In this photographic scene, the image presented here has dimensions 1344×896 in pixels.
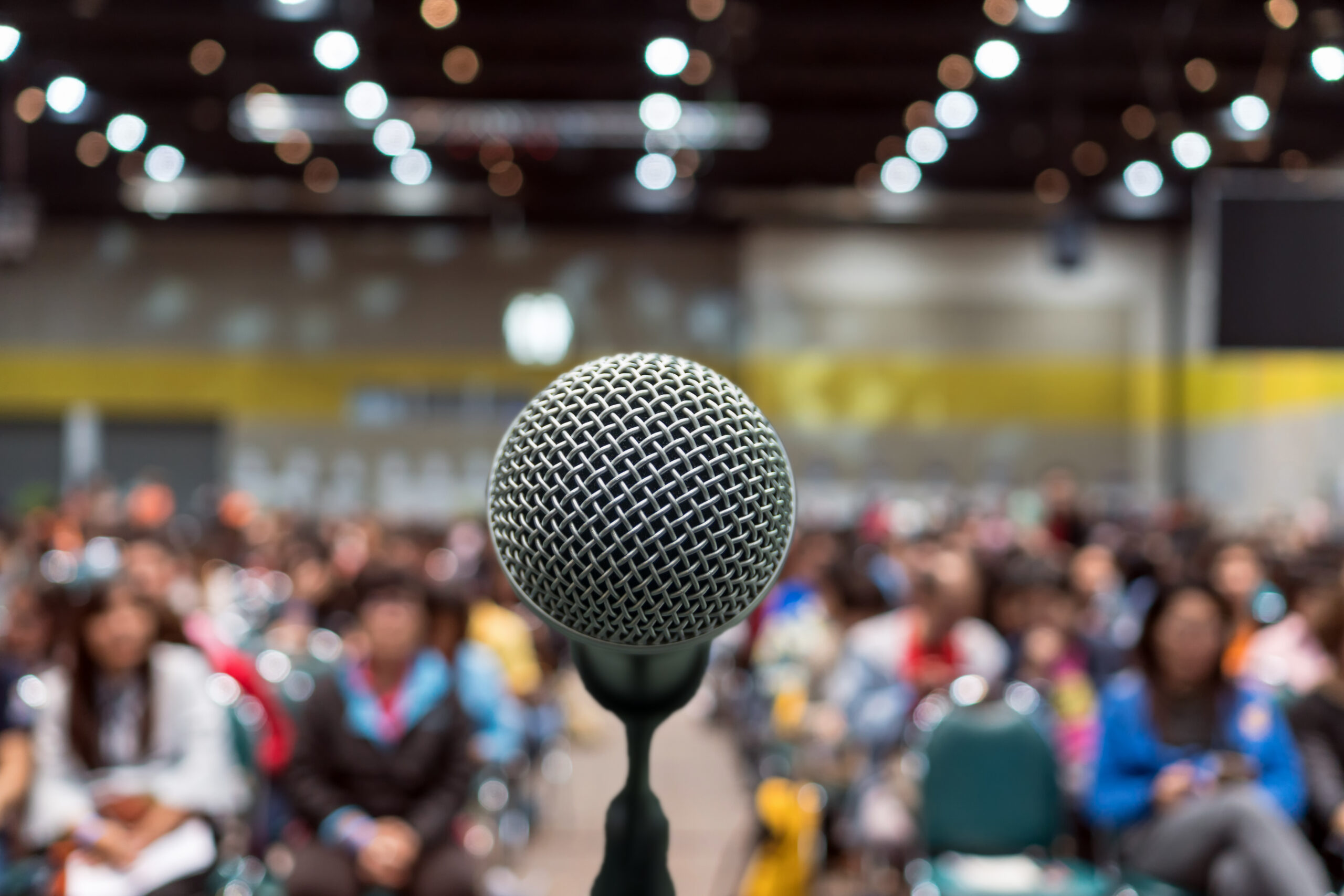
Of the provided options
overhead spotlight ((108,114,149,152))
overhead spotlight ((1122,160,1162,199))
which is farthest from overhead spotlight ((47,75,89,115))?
overhead spotlight ((1122,160,1162,199))

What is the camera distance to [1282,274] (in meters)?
6.43

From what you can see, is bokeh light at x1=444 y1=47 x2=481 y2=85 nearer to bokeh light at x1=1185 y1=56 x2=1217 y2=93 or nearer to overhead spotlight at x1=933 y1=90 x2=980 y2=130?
overhead spotlight at x1=933 y1=90 x2=980 y2=130

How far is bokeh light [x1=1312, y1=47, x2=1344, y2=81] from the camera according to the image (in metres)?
10.5

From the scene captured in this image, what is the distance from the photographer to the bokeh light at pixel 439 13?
10.7m

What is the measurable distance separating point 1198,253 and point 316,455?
1287 centimetres

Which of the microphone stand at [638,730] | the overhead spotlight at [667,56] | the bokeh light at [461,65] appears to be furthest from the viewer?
the bokeh light at [461,65]

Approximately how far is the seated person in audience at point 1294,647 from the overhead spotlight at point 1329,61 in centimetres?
674

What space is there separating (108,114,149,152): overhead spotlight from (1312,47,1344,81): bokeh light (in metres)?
11.8

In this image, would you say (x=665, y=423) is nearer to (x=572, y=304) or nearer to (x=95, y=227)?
(x=572, y=304)

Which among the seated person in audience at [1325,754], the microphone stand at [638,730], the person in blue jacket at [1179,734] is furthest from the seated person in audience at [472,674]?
the microphone stand at [638,730]

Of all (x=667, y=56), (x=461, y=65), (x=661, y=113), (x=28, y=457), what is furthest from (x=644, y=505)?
(x=28, y=457)

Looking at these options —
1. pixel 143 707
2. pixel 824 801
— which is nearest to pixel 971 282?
pixel 824 801

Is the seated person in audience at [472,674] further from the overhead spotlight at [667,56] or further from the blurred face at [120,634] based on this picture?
the overhead spotlight at [667,56]

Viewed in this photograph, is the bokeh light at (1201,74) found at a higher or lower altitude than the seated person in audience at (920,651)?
higher
